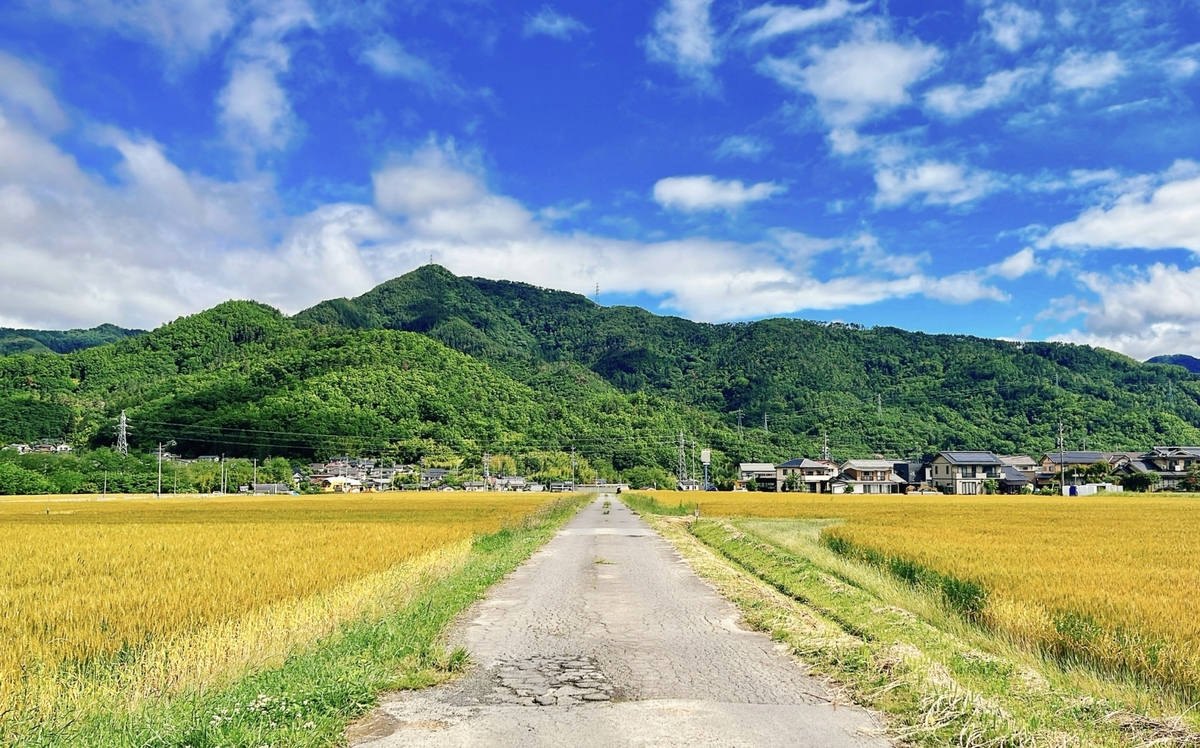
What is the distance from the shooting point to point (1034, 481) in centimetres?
10625

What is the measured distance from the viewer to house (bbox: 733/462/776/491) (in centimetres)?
12259

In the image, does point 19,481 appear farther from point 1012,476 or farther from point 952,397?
point 952,397

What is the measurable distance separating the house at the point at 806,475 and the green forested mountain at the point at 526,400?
2252 centimetres

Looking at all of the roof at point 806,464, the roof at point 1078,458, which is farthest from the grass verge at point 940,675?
the roof at point 1078,458

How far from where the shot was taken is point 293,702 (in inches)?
230

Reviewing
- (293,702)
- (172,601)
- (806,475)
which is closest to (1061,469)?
(806,475)

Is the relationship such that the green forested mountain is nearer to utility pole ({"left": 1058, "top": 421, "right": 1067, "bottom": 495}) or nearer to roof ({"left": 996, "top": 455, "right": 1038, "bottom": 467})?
roof ({"left": 996, "top": 455, "right": 1038, "bottom": 467})

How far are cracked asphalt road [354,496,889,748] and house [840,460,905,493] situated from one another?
11278 cm

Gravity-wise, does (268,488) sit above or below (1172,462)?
below

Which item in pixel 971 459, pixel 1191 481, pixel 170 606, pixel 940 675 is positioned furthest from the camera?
pixel 971 459

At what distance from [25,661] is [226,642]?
1778mm

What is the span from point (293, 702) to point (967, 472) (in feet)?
382

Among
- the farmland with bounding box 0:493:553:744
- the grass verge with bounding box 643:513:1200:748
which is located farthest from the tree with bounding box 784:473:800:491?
the grass verge with bounding box 643:513:1200:748

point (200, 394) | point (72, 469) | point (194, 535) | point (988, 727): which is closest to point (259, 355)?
Answer: point (200, 394)
